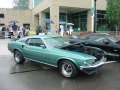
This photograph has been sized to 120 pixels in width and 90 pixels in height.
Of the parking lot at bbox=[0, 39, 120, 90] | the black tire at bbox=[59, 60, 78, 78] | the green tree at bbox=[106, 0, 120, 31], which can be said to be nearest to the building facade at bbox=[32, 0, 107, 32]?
the green tree at bbox=[106, 0, 120, 31]

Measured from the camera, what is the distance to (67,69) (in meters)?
7.08

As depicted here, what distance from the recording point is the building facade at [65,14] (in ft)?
99.8

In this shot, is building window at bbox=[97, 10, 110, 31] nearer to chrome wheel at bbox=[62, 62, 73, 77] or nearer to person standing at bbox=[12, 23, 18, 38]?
person standing at bbox=[12, 23, 18, 38]

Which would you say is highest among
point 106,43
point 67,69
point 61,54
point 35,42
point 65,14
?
point 65,14

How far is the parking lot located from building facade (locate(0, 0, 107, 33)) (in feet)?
69.6

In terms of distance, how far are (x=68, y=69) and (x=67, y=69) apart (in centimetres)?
4

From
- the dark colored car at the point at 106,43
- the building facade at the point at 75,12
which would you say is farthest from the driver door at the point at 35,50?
the building facade at the point at 75,12

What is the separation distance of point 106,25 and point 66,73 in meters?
30.3

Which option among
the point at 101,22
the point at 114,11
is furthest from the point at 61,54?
the point at 101,22

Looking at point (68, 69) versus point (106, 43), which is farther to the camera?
point (106, 43)

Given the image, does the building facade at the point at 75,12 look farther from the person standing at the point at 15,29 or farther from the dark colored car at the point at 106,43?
the dark colored car at the point at 106,43

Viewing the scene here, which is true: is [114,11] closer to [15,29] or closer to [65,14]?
[65,14]

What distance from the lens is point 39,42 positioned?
827cm

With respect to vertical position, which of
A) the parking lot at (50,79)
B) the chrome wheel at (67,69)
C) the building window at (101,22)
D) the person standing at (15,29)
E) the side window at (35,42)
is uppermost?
the building window at (101,22)
